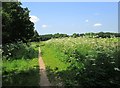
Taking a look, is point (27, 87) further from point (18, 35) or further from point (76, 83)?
point (18, 35)

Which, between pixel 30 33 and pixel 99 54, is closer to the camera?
pixel 99 54

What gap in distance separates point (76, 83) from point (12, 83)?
257 cm

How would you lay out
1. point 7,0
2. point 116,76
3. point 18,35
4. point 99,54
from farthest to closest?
point 18,35, point 7,0, point 99,54, point 116,76

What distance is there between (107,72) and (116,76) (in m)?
0.35

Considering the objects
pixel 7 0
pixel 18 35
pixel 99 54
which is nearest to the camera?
pixel 99 54

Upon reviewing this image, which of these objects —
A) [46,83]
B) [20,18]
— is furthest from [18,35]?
[46,83]

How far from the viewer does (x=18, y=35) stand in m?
43.6

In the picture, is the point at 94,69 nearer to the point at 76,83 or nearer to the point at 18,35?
the point at 76,83

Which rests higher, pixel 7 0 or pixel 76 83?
pixel 7 0

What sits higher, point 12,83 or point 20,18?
point 20,18

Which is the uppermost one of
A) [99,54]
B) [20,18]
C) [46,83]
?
[20,18]

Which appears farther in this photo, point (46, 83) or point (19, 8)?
point (19, 8)

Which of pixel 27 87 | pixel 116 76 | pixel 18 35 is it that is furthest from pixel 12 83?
pixel 18 35

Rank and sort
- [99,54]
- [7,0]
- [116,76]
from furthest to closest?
[7,0] < [99,54] < [116,76]
